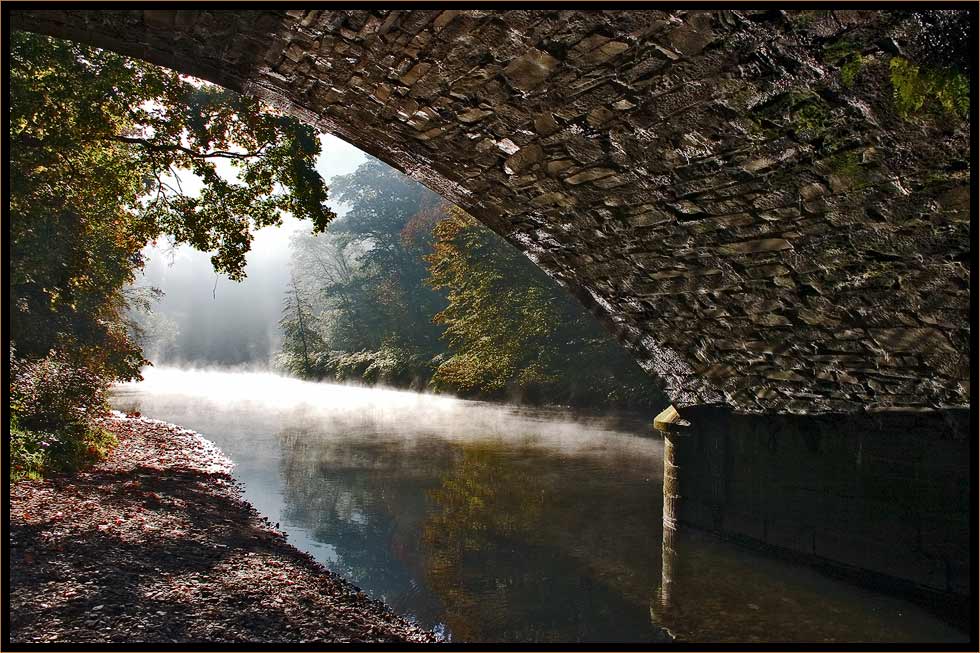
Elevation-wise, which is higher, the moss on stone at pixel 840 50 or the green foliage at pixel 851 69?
the moss on stone at pixel 840 50

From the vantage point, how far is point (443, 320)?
19781 mm

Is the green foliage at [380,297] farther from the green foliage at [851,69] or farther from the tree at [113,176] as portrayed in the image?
the green foliage at [851,69]

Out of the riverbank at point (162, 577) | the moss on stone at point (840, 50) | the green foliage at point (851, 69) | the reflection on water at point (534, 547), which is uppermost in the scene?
the moss on stone at point (840, 50)

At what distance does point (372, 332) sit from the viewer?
116 ft

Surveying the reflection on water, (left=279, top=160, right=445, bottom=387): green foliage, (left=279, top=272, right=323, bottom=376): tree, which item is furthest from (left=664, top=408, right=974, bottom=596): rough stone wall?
(left=279, top=272, right=323, bottom=376): tree

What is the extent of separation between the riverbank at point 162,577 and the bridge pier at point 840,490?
121 inches

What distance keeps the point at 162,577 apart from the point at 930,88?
596 centimetres

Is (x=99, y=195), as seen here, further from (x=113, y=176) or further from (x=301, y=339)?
(x=301, y=339)

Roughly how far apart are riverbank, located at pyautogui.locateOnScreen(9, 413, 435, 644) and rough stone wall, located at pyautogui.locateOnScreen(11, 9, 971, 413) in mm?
3652

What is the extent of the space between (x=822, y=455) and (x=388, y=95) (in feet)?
17.7

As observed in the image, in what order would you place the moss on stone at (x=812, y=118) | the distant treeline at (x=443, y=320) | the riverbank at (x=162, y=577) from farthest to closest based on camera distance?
the distant treeline at (x=443, y=320), the riverbank at (x=162, y=577), the moss on stone at (x=812, y=118)

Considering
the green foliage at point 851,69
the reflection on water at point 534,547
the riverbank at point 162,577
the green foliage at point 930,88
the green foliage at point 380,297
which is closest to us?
the green foliage at point 930,88

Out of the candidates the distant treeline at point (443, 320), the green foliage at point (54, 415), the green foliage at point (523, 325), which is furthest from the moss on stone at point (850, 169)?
the green foliage at point (523, 325)

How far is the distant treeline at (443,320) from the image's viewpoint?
1784 centimetres
